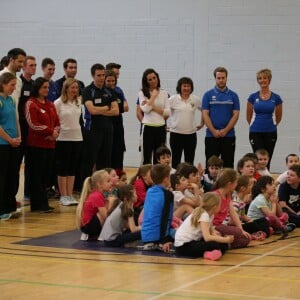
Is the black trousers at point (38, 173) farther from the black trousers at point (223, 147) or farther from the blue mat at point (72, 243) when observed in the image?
the black trousers at point (223, 147)

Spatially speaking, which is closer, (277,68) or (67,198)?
(67,198)

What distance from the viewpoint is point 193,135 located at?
36.8ft

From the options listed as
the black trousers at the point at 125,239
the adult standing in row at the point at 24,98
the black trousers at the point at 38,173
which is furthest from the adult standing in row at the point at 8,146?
the black trousers at the point at 125,239

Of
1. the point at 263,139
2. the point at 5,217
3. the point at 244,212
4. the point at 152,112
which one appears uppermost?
the point at 152,112

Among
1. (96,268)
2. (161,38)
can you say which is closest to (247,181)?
(96,268)

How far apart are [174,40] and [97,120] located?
15.5 feet

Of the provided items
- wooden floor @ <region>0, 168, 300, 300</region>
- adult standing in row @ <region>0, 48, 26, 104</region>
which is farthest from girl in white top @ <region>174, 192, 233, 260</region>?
adult standing in row @ <region>0, 48, 26, 104</region>

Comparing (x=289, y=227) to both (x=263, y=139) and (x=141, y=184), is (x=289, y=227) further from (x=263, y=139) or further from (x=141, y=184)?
(x=263, y=139)

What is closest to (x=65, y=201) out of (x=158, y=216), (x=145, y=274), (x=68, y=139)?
(x=68, y=139)

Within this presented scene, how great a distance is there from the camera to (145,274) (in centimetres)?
615

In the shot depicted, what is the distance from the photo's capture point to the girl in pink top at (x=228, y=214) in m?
7.48

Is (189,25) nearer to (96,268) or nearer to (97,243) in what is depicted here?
(97,243)

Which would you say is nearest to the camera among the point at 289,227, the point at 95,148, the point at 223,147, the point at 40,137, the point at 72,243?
the point at 72,243

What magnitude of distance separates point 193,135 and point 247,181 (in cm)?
295
